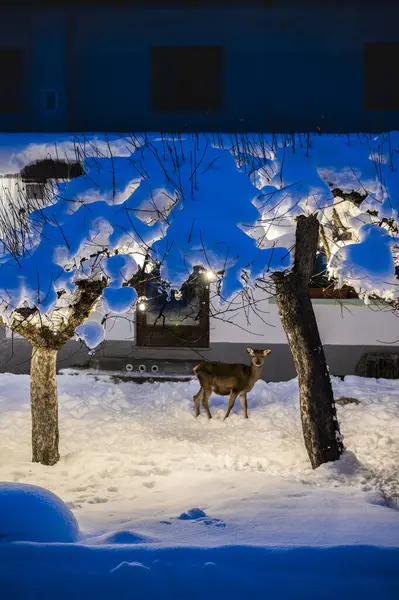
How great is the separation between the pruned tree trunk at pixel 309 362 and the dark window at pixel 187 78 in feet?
19.9

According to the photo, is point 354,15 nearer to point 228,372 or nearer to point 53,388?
point 228,372

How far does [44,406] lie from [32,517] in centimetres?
395

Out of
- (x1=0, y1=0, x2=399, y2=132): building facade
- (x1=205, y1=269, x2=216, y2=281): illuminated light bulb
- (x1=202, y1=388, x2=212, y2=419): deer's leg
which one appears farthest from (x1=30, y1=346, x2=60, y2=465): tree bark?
(x1=0, y1=0, x2=399, y2=132): building facade

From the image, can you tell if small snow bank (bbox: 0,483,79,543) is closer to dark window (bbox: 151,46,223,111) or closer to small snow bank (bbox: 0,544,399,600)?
small snow bank (bbox: 0,544,399,600)

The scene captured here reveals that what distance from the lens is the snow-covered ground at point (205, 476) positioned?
4387mm

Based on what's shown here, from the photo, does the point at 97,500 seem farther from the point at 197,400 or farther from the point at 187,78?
the point at 187,78

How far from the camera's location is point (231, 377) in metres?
11.0

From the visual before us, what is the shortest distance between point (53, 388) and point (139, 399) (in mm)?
3920

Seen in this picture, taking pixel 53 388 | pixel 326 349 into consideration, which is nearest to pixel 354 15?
pixel 326 349

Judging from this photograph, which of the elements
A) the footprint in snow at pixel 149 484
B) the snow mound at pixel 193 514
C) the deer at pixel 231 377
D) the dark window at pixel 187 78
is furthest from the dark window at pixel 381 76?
the snow mound at pixel 193 514

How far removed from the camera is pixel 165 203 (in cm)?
727

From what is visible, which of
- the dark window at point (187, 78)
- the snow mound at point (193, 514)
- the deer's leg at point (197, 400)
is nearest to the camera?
the snow mound at point (193, 514)

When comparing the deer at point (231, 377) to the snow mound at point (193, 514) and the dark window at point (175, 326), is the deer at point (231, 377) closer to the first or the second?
the dark window at point (175, 326)

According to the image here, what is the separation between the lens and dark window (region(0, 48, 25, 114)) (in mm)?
13477
